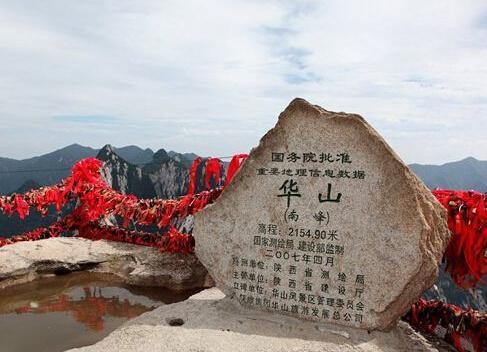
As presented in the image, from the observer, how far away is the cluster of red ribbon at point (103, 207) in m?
7.93

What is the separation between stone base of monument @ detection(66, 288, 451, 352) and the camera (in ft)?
14.3

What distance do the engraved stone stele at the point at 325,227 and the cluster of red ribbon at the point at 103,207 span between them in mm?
2276

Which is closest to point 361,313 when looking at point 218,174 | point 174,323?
point 174,323

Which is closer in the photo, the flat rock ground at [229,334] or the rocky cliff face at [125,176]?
the flat rock ground at [229,334]

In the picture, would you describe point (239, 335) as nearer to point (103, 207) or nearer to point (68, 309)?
point (68, 309)

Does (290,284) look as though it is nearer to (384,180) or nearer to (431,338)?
(384,180)

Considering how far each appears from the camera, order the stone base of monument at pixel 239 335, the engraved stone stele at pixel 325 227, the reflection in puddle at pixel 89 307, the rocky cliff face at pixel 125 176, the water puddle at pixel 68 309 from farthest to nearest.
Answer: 1. the rocky cliff face at pixel 125 176
2. the reflection in puddle at pixel 89 307
3. the water puddle at pixel 68 309
4. the engraved stone stele at pixel 325 227
5. the stone base of monument at pixel 239 335

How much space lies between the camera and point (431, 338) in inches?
215

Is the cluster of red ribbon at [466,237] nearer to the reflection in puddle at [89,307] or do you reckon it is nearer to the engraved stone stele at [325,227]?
the engraved stone stele at [325,227]

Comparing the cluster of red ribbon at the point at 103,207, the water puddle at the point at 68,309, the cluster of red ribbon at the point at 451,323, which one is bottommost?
the water puddle at the point at 68,309

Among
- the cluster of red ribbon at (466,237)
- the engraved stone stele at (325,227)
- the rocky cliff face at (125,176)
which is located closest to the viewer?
the engraved stone stele at (325,227)

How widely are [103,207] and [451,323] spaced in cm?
687

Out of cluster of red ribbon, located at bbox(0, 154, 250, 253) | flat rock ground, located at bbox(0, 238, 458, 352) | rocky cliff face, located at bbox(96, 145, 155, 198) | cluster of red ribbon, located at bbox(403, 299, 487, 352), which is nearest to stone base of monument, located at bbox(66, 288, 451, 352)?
flat rock ground, located at bbox(0, 238, 458, 352)

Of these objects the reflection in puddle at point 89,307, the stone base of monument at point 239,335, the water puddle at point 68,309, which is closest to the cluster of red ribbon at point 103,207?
the water puddle at point 68,309
